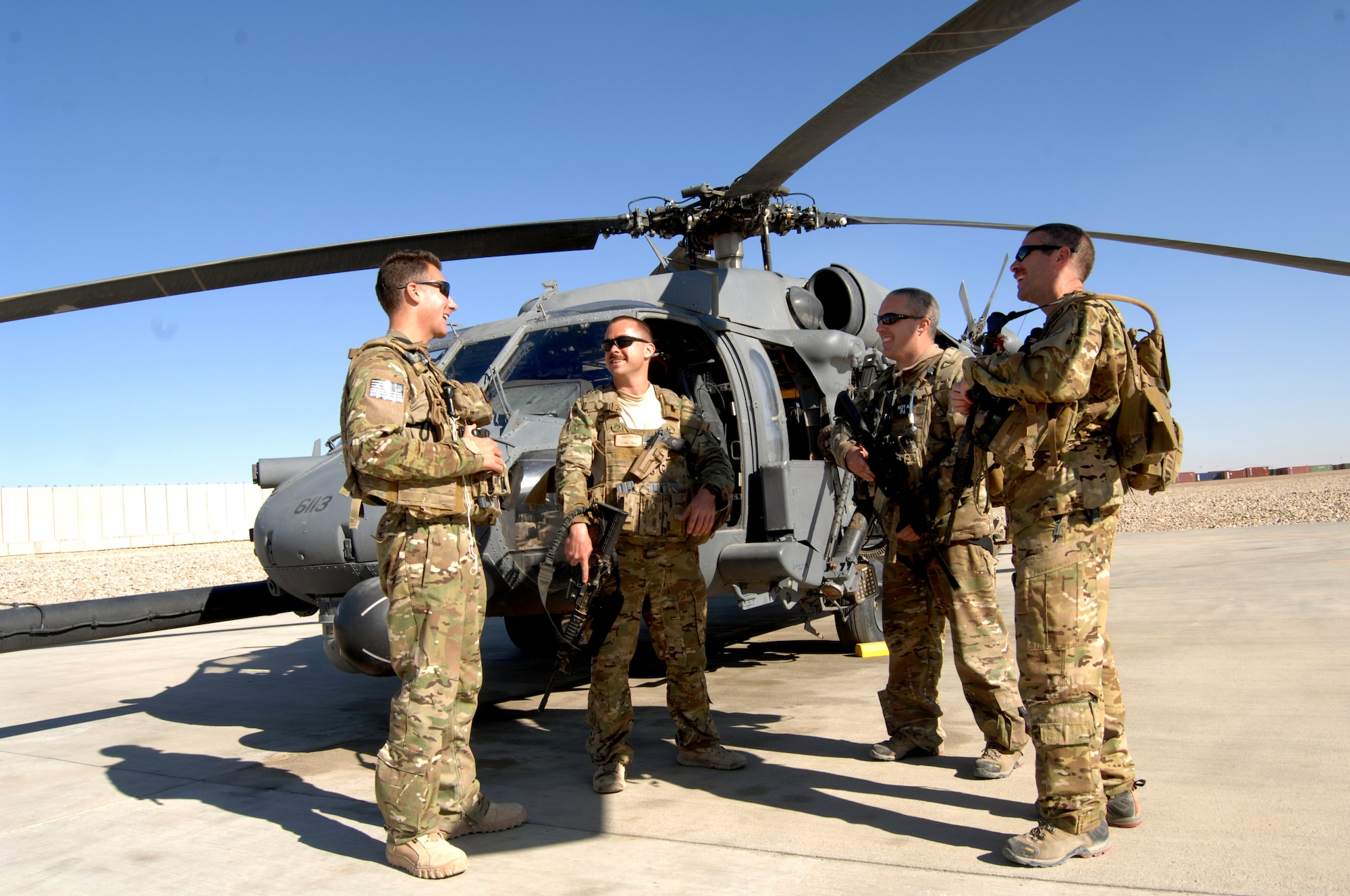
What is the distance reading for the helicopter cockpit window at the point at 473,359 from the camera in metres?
5.34

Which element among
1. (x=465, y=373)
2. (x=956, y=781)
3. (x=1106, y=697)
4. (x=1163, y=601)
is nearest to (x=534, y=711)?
(x=465, y=373)

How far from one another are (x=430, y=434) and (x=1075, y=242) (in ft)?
7.23

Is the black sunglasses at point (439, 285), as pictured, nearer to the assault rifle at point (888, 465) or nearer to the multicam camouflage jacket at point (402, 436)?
the multicam camouflage jacket at point (402, 436)

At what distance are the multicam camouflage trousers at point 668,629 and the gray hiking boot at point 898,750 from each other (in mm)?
675

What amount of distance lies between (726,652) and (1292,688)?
11.7 feet

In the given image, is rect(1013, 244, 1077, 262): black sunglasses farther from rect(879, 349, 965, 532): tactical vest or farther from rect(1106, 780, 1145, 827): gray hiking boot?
rect(1106, 780, 1145, 827): gray hiking boot

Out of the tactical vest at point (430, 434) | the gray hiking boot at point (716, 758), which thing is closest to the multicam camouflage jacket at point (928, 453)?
the gray hiking boot at point (716, 758)

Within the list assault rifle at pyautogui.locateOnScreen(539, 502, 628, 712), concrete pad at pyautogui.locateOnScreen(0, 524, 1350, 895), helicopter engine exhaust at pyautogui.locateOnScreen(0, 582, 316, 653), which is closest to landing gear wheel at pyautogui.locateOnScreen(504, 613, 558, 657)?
concrete pad at pyautogui.locateOnScreen(0, 524, 1350, 895)

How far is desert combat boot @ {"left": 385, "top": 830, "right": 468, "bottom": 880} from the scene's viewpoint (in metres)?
2.85

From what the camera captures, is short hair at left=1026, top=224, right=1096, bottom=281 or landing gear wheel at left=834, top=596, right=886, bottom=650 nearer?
short hair at left=1026, top=224, right=1096, bottom=281

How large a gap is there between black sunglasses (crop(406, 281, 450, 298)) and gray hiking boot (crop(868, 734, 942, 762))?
2497mm

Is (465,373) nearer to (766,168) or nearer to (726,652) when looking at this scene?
(766,168)

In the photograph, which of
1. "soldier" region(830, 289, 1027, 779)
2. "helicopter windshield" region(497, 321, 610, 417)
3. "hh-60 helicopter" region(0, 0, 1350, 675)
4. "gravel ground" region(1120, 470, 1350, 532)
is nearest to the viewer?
"soldier" region(830, 289, 1027, 779)

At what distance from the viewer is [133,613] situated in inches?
186
